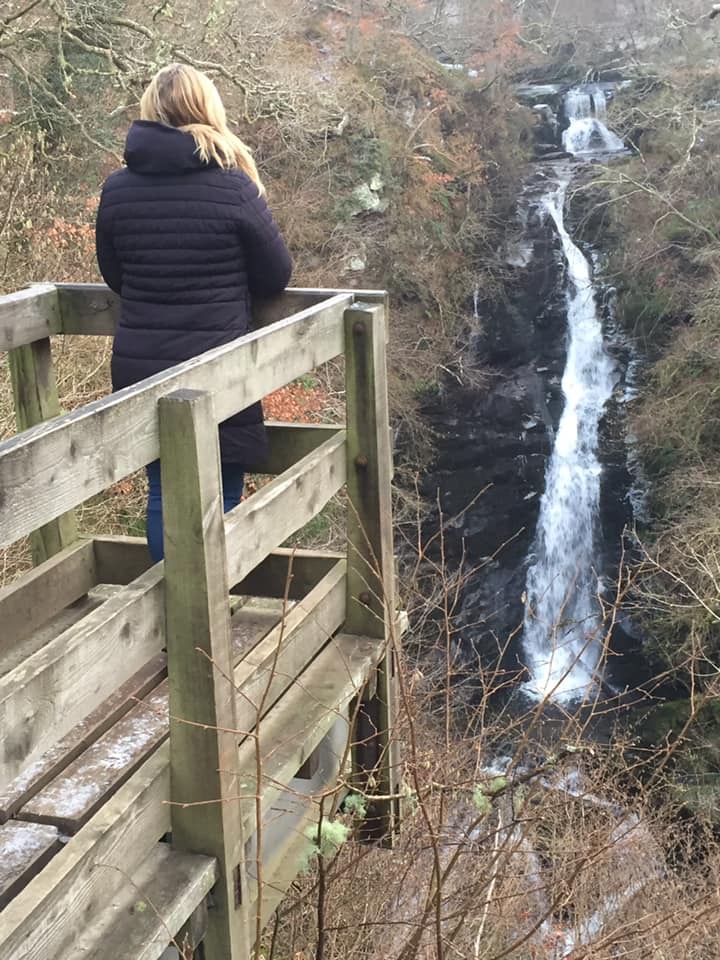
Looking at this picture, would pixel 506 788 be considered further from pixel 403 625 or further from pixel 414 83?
pixel 414 83

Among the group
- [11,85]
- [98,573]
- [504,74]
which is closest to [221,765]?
[98,573]

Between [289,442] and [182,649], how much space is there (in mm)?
1639

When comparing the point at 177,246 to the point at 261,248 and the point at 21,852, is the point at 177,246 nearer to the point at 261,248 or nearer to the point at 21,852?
the point at 261,248

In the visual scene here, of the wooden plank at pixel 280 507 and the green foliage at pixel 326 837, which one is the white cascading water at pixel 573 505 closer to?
the wooden plank at pixel 280 507

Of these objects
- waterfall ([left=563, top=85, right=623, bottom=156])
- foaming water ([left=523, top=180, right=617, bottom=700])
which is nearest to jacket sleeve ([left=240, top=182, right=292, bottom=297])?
foaming water ([left=523, top=180, right=617, bottom=700])

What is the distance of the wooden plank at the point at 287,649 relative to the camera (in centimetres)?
→ 292

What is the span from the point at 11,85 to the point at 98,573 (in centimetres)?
1236

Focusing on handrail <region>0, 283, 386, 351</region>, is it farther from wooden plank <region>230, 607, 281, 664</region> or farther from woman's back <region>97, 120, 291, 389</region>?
wooden plank <region>230, 607, 281, 664</region>

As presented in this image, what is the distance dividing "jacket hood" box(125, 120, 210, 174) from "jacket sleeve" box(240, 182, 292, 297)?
0.19m

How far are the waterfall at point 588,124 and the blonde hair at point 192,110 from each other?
26.8 metres

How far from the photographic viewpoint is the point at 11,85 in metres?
14.1

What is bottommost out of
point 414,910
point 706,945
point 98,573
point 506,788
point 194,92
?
point 706,945

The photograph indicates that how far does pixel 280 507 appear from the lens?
3041 millimetres

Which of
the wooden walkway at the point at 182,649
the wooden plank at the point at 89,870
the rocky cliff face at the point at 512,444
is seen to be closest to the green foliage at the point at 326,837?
the wooden walkway at the point at 182,649
